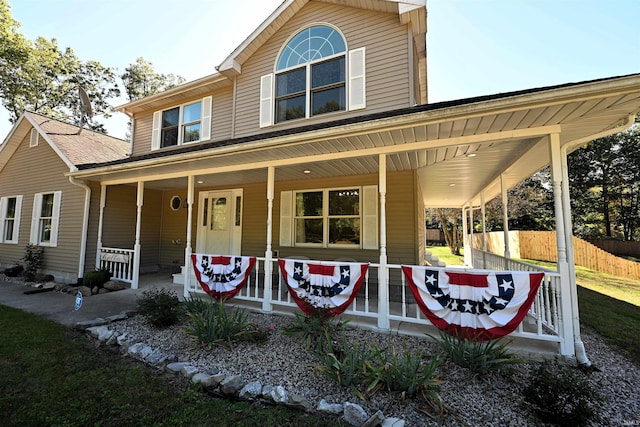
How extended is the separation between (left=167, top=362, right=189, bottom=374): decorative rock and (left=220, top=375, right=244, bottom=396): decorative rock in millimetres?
729

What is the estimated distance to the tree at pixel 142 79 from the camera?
880 inches

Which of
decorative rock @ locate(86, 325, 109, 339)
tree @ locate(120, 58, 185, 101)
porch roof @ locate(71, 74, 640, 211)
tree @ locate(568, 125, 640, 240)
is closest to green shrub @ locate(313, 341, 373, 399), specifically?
porch roof @ locate(71, 74, 640, 211)

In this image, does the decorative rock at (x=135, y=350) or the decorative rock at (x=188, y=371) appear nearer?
Result: the decorative rock at (x=188, y=371)

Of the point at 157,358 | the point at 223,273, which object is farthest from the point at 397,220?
the point at 157,358

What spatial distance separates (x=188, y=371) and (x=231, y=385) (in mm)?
673

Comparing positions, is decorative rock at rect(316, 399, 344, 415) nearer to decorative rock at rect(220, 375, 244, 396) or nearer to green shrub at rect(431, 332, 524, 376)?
decorative rock at rect(220, 375, 244, 396)

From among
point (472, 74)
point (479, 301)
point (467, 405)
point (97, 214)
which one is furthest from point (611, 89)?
point (97, 214)

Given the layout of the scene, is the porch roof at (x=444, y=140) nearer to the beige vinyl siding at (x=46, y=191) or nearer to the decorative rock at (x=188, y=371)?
the beige vinyl siding at (x=46, y=191)

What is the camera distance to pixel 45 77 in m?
18.9

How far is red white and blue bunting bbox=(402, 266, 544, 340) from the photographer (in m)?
3.56

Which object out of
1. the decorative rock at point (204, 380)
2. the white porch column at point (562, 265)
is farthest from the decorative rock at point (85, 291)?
the white porch column at point (562, 265)

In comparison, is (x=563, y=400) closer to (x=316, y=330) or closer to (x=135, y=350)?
(x=316, y=330)

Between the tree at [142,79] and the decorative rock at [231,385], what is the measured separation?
2510 cm

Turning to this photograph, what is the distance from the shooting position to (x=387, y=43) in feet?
21.6
